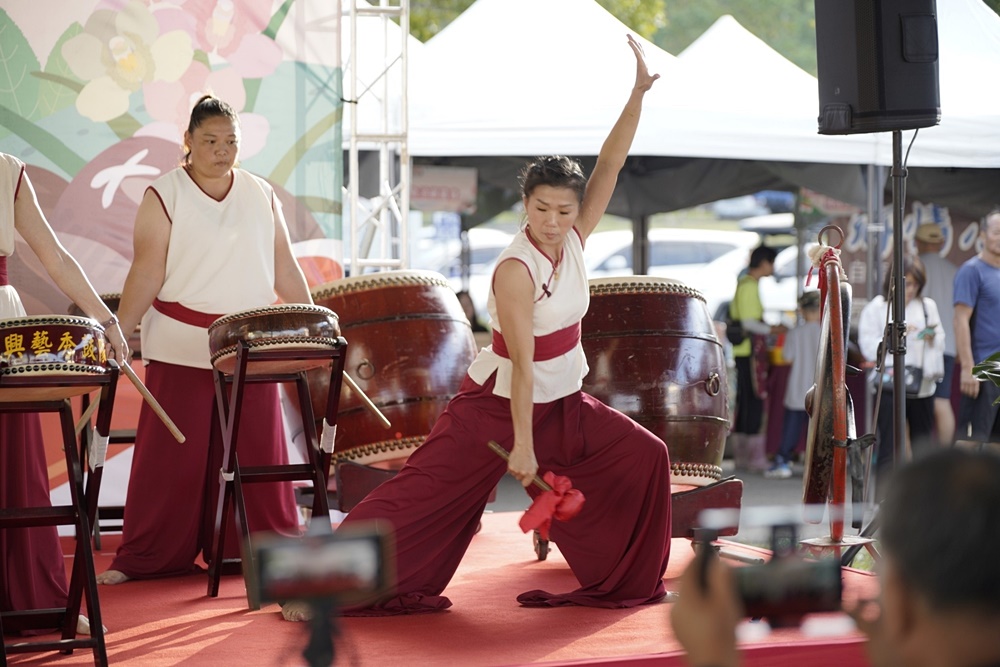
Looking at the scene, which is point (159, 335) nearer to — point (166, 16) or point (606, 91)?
point (166, 16)

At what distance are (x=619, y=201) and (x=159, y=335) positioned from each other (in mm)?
6293

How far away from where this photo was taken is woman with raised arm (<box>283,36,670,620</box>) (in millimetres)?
3465

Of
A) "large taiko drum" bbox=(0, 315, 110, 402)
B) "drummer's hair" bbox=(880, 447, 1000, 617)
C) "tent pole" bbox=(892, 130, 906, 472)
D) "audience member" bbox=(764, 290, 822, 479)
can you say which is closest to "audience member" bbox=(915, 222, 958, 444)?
"audience member" bbox=(764, 290, 822, 479)

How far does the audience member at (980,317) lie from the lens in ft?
20.7

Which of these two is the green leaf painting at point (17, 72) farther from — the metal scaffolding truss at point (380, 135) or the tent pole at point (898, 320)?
the tent pole at point (898, 320)

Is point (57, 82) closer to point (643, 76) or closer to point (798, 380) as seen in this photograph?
point (643, 76)

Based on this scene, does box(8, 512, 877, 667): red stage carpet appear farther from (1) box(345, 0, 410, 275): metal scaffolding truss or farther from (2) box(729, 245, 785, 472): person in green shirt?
(2) box(729, 245, 785, 472): person in green shirt

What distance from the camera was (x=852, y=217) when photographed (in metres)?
9.84

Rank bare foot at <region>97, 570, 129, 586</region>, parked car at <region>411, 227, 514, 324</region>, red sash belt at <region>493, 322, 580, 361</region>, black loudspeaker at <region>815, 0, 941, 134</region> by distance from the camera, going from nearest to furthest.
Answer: red sash belt at <region>493, 322, 580, 361</region> → bare foot at <region>97, 570, 129, 586</region> → black loudspeaker at <region>815, 0, 941, 134</region> → parked car at <region>411, 227, 514, 324</region>

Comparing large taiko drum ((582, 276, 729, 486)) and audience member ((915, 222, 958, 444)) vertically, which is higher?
audience member ((915, 222, 958, 444))

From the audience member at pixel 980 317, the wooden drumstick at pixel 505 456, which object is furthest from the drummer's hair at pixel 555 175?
the audience member at pixel 980 317

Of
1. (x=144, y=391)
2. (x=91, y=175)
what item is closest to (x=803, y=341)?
(x=91, y=175)

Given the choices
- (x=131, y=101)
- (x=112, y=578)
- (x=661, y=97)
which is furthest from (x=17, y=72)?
(x=661, y=97)

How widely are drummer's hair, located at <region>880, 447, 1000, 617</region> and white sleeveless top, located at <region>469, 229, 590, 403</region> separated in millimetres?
2341
